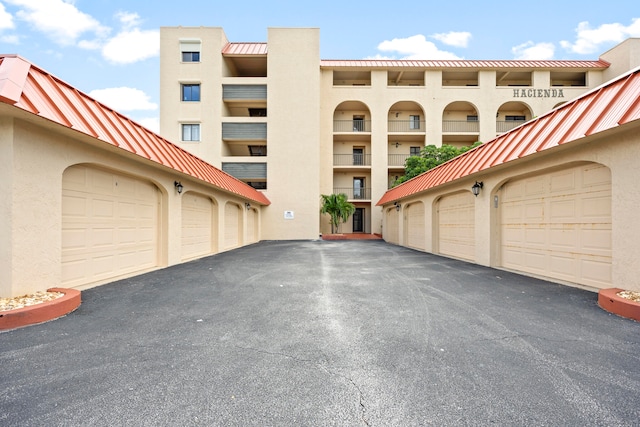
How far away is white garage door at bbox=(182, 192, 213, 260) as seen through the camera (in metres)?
9.87

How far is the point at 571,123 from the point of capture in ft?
18.6

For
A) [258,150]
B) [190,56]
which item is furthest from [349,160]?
[190,56]

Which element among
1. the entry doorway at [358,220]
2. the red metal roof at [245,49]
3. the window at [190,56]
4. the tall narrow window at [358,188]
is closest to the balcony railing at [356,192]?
the tall narrow window at [358,188]

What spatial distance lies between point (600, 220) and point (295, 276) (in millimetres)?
6805

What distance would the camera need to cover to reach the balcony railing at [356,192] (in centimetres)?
2576

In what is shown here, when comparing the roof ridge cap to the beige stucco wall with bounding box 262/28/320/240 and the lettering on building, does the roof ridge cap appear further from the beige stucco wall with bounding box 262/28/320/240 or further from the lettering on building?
the lettering on building

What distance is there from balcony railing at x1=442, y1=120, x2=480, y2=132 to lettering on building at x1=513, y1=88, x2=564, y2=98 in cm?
434

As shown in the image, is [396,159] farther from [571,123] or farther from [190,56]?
[571,123]

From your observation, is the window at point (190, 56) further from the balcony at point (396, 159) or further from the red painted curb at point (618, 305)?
the red painted curb at point (618, 305)

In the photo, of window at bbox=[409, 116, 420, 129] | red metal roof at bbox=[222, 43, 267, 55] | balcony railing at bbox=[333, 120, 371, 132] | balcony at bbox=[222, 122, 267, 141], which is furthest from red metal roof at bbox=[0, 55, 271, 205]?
window at bbox=[409, 116, 420, 129]

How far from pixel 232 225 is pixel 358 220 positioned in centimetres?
1458

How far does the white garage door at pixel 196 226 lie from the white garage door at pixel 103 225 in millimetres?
1685

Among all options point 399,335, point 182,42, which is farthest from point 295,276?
point 182,42

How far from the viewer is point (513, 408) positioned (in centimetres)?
216
